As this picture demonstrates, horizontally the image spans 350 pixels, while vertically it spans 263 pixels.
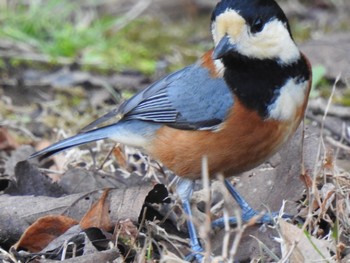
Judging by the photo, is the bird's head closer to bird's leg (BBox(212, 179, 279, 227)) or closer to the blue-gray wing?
the blue-gray wing

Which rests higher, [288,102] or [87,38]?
[288,102]

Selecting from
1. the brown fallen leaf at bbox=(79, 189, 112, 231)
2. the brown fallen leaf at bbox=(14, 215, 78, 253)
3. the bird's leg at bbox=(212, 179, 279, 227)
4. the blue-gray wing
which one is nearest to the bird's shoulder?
the blue-gray wing

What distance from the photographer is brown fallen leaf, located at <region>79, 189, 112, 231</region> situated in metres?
4.06

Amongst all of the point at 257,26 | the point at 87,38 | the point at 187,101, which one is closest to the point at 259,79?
the point at 257,26

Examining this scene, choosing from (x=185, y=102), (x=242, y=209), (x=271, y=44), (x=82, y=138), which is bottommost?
(x=242, y=209)

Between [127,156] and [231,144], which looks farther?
[127,156]

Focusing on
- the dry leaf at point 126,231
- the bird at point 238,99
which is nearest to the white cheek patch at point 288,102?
the bird at point 238,99

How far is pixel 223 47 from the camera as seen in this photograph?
12.8ft

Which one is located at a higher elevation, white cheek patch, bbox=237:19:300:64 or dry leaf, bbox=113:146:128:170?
white cheek patch, bbox=237:19:300:64

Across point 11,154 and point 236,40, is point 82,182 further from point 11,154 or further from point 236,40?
point 236,40

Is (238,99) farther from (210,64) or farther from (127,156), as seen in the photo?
(127,156)

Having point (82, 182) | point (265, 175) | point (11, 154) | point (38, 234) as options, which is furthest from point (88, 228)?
point (11, 154)

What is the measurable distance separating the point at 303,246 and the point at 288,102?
75cm

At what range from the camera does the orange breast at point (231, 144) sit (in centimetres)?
397
